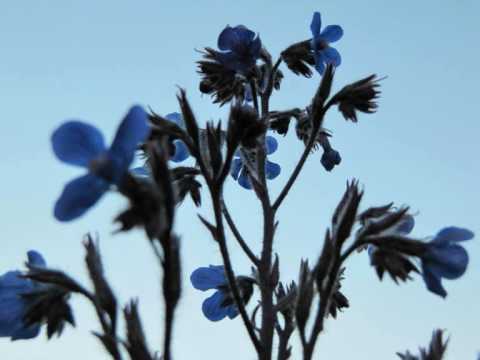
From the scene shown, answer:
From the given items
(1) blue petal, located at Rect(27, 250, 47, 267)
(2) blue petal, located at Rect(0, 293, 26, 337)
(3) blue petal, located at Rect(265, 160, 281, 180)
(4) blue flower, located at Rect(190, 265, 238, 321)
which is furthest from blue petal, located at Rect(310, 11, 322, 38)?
(2) blue petal, located at Rect(0, 293, 26, 337)

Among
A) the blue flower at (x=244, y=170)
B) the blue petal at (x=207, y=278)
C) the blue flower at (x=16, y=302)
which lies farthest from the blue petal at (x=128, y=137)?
the blue flower at (x=244, y=170)

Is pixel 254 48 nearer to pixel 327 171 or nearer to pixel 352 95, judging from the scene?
pixel 352 95

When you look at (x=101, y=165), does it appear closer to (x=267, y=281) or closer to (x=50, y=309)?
(x=50, y=309)

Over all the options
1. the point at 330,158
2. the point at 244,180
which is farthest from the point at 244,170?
the point at 330,158

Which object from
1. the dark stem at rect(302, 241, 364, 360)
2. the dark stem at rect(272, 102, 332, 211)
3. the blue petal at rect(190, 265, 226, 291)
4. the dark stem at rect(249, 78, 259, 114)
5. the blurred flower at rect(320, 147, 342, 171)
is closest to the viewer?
the dark stem at rect(302, 241, 364, 360)

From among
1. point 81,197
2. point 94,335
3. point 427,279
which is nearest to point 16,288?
point 94,335

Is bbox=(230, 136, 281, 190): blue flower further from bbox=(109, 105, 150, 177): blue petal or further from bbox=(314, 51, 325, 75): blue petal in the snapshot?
bbox=(109, 105, 150, 177): blue petal
